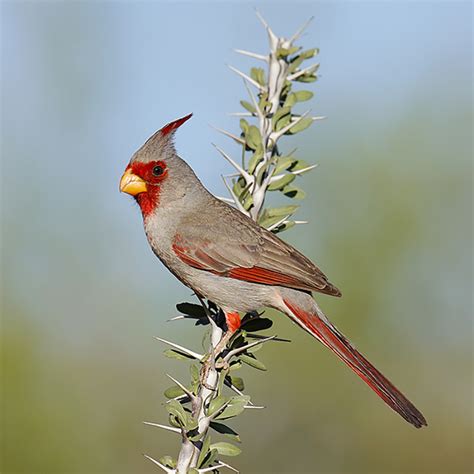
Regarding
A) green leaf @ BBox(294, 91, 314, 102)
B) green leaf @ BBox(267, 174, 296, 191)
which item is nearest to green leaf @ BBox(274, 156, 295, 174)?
green leaf @ BBox(267, 174, 296, 191)

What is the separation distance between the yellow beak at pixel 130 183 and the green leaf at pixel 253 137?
89 centimetres

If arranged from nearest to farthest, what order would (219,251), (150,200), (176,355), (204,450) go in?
(204,450) < (176,355) < (219,251) < (150,200)

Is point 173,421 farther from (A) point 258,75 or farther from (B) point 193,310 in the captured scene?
(A) point 258,75

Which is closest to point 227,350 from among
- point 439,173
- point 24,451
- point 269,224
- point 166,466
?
point 269,224

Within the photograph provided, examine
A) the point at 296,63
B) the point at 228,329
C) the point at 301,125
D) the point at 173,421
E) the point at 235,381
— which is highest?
the point at 296,63

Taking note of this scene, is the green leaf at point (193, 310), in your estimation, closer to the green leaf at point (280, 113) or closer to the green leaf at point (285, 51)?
the green leaf at point (280, 113)

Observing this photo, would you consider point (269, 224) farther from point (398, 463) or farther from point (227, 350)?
point (398, 463)

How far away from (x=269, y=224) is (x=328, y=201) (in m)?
1.70

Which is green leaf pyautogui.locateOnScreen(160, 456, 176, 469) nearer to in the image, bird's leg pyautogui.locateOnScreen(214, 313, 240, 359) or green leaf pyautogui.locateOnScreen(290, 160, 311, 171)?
bird's leg pyautogui.locateOnScreen(214, 313, 240, 359)

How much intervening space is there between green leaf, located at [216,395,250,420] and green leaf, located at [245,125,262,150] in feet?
3.37

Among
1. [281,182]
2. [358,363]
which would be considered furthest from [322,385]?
[281,182]

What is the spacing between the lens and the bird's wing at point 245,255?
11.5 ft

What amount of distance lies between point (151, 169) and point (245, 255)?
616mm

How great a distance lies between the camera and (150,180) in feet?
12.5
